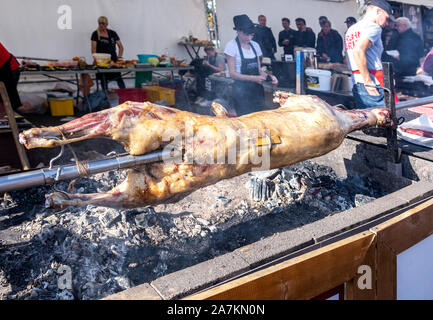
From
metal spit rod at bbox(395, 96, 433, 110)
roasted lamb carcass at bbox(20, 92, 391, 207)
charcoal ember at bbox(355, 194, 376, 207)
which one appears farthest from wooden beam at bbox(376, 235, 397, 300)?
metal spit rod at bbox(395, 96, 433, 110)

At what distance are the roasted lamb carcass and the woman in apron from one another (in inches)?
139

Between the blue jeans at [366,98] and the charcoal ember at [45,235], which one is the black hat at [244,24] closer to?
the blue jeans at [366,98]

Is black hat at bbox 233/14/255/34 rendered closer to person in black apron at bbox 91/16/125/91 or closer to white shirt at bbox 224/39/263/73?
white shirt at bbox 224/39/263/73

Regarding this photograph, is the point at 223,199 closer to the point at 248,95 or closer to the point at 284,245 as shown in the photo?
the point at 284,245

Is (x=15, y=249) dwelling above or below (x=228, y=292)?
below

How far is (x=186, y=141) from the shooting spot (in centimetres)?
202

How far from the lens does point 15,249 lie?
100 inches

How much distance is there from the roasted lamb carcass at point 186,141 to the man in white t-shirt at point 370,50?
2008mm

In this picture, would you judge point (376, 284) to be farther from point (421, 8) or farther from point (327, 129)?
point (421, 8)

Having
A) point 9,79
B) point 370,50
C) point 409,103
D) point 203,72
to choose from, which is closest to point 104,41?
point 203,72

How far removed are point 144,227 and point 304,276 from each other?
1.55 meters

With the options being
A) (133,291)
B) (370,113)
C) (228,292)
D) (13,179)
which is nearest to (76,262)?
(13,179)
